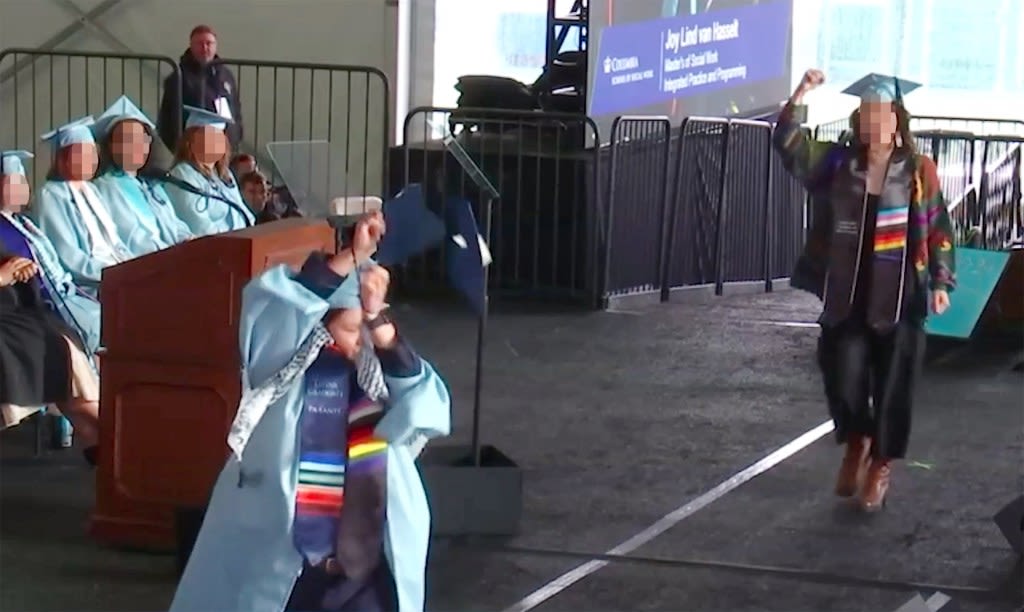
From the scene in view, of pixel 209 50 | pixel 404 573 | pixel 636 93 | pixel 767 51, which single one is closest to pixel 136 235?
pixel 404 573

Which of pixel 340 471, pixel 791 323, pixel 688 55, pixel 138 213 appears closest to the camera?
pixel 340 471

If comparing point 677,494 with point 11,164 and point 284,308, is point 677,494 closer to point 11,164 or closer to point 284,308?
point 11,164

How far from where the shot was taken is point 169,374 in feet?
18.8

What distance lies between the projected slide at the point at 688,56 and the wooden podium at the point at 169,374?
664 cm

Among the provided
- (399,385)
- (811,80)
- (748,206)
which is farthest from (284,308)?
(748,206)

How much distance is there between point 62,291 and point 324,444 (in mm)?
3034

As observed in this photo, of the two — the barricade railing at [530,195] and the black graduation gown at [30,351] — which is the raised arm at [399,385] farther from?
the barricade railing at [530,195]

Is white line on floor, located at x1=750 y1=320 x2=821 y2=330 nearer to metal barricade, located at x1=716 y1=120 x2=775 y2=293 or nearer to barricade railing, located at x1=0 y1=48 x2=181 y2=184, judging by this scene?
metal barricade, located at x1=716 y1=120 x2=775 y2=293

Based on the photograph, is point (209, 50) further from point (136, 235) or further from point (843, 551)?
point (843, 551)

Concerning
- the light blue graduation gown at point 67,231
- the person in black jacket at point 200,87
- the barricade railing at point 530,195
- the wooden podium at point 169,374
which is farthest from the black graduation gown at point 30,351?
the barricade railing at point 530,195

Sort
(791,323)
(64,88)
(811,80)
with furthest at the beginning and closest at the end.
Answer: (64,88)
(791,323)
(811,80)

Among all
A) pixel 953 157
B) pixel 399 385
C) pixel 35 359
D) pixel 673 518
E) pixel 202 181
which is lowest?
pixel 673 518

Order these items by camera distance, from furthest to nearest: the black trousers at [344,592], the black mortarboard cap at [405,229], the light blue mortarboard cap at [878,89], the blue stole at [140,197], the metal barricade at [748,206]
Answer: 1. the metal barricade at [748,206]
2. the blue stole at [140,197]
3. the light blue mortarboard cap at [878,89]
4. the black mortarboard cap at [405,229]
5. the black trousers at [344,592]

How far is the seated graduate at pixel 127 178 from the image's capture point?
23.4 ft
